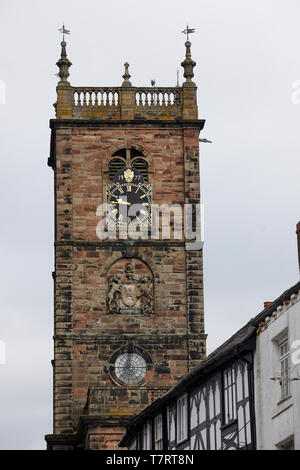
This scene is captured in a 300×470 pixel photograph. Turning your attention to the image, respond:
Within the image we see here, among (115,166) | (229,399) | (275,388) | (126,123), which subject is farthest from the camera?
(126,123)

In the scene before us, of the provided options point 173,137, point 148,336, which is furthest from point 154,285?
point 173,137

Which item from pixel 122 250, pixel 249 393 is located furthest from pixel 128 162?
pixel 249 393

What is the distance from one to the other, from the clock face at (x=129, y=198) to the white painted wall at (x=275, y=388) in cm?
3222

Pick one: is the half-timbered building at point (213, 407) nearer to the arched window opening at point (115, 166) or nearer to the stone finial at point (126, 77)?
the arched window opening at point (115, 166)

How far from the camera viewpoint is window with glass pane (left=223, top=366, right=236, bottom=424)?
44.9 metres

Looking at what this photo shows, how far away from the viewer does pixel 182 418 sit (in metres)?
49.7

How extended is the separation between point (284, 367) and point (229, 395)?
4083mm

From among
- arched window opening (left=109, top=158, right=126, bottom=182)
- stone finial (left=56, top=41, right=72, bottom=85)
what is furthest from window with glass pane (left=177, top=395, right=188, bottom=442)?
stone finial (left=56, top=41, right=72, bottom=85)

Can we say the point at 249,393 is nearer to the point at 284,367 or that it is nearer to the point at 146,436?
the point at 284,367

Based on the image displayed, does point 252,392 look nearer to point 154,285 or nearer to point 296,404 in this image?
point 296,404

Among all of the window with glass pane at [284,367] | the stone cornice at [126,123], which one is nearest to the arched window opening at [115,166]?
the stone cornice at [126,123]

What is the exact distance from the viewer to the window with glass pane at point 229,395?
44.9 m
